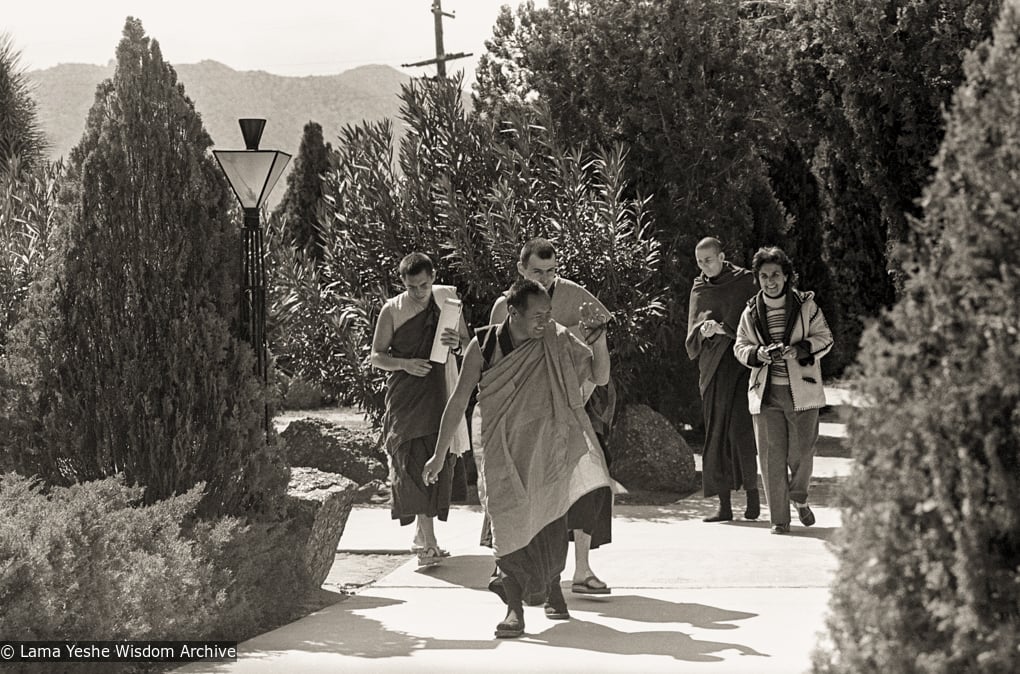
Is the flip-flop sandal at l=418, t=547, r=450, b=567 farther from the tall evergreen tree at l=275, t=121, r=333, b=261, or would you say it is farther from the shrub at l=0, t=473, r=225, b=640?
the tall evergreen tree at l=275, t=121, r=333, b=261

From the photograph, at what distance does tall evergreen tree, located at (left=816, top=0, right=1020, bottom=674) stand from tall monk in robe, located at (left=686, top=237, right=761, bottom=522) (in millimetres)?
6965

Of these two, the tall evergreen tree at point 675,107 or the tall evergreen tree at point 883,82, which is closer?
the tall evergreen tree at point 675,107

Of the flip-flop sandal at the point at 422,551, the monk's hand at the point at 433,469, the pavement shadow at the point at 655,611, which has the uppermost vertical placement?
the monk's hand at the point at 433,469

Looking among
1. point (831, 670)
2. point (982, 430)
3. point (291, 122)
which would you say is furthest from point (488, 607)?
point (291, 122)

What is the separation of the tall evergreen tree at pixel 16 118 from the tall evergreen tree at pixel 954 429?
2540 cm

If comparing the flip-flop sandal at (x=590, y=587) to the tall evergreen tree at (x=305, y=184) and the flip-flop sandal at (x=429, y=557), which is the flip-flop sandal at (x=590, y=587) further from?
the tall evergreen tree at (x=305, y=184)

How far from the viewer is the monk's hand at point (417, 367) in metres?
8.52

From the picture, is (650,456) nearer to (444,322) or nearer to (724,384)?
(724,384)

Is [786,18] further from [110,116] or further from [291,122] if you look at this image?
[291,122]

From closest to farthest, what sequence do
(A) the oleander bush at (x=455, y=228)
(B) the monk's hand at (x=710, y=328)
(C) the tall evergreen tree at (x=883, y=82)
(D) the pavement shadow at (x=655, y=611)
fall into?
(D) the pavement shadow at (x=655, y=611)
(B) the monk's hand at (x=710, y=328)
(A) the oleander bush at (x=455, y=228)
(C) the tall evergreen tree at (x=883, y=82)

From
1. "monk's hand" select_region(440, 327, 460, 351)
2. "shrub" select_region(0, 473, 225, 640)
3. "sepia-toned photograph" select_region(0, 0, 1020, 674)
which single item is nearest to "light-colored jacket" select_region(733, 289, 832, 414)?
"sepia-toned photograph" select_region(0, 0, 1020, 674)

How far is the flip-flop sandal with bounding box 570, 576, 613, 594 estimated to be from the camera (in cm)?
733

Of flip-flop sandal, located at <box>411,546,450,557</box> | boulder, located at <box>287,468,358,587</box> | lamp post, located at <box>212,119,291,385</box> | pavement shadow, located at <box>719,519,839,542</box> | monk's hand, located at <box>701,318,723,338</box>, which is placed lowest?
pavement shadow, located at <box>719,519,839,542</box>

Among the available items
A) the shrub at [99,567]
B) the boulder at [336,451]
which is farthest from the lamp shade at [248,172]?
the boulder at [336,451]
